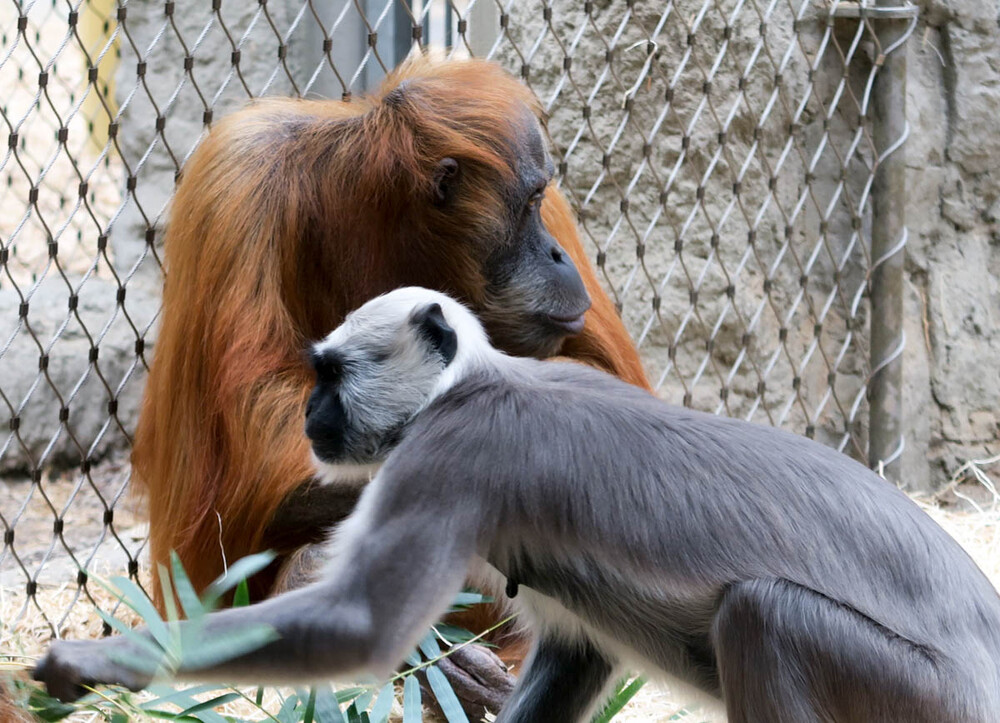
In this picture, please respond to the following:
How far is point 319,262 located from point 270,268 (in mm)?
135

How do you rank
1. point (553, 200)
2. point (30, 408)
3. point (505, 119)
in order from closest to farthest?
point (505, 119)
point (553, 200)
point (30, 408)

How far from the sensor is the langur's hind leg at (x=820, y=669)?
2002 mm

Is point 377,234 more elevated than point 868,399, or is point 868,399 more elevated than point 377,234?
point 377,234

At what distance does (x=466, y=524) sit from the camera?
7.02 feet

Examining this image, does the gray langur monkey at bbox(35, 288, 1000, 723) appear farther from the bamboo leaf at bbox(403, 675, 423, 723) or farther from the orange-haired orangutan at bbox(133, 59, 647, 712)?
the orange-haired orangutan at bbox(133, 59, 647, 712)

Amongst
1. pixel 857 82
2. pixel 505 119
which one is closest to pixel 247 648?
pixel 505 119

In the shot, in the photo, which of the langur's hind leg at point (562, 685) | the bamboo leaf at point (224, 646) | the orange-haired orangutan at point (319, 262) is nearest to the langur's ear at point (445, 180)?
the orange-haired orangutan at point (319, 262)

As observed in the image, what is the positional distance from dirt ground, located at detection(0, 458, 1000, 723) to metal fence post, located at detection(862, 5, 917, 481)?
1.04 ft

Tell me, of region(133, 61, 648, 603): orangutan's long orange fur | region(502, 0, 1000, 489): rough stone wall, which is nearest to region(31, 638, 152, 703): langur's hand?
region(133, 61, 648, 603): orangutan's long orange fur

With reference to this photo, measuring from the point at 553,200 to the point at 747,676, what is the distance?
5.85 feet

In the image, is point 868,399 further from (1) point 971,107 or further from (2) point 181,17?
(2) point 181,17

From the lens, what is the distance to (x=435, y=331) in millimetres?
2383

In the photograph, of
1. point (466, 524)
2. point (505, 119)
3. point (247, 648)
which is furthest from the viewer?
point (505, 119)

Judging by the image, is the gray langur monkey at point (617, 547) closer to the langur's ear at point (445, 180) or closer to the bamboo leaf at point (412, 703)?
the bamboo leaf at point (412, 703)
